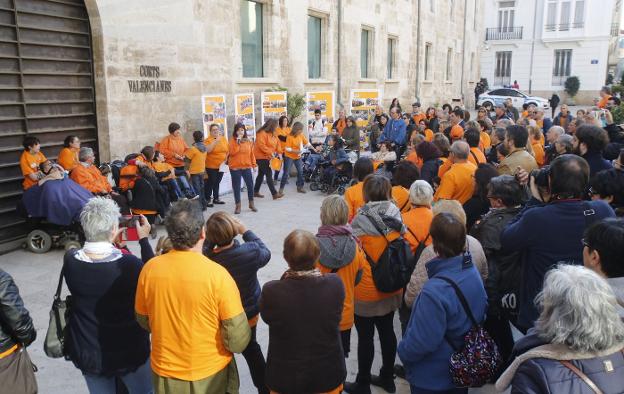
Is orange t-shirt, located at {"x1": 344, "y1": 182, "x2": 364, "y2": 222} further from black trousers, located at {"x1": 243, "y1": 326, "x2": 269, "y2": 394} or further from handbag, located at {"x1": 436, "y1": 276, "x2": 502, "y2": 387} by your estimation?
handbag, located at {"x1": 436, "y1": 276, "x2": 502, "y2": 387}

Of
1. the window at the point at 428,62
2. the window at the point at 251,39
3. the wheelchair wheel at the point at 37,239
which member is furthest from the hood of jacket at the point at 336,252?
the window at the point at 428,62

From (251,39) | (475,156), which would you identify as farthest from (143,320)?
(251,39)

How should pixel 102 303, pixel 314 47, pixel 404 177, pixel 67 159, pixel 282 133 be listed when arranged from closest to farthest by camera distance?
pixel 102 303
pixel 404 177
pixel 67 159
pixel 282 133
pixel 314 47

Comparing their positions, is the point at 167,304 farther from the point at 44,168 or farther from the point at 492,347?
the point at 44,168

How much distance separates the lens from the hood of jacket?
350cm

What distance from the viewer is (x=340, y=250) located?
3514mm

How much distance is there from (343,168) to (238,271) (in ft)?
26.4

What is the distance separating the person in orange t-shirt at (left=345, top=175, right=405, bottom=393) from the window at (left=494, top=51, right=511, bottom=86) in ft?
138

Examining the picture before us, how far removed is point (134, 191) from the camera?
8062 millimetres

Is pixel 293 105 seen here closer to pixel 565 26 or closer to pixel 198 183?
pixel 198 183

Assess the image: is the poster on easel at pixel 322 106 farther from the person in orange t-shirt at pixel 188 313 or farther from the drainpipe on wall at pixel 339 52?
the person in orange t-shirt at pixel 188 313

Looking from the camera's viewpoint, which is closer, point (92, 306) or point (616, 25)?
point (92, 306)

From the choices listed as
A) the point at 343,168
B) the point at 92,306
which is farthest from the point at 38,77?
the point at 92,306

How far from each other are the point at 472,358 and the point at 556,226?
1.07 meters
